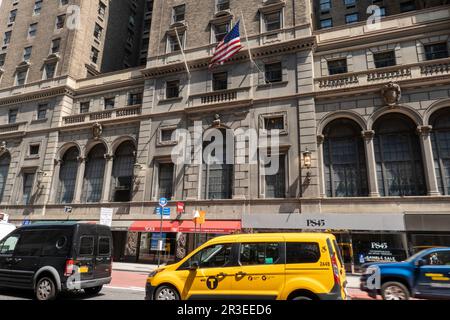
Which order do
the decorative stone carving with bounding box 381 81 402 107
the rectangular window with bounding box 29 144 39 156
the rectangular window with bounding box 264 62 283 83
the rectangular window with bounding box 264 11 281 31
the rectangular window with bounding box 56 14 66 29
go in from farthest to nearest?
the rectangular window with bounding box 56 14 66 29, the rectangular window with bounding box 29 144 39 156, the rectangular window with bounding box 264 11 281 31, the rectangular window with bounding box 264 62 283 83, the decorative stone carving with bounding box 381 81 402 107

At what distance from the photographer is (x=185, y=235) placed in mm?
21000

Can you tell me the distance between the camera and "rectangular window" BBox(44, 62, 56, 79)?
31614 millimetres

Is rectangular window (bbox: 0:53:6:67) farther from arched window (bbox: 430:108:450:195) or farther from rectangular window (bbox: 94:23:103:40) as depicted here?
arched window (bbox: 430:108:450:195)

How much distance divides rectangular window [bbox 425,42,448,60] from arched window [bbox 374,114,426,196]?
179 inches

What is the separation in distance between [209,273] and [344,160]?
14647 mm

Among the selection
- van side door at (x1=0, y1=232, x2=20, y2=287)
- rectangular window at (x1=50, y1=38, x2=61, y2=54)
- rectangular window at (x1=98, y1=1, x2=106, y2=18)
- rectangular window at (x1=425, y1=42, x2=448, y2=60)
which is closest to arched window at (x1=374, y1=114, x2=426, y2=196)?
rectangular window at (x1=425, y1=42, x2=448, y2=60)

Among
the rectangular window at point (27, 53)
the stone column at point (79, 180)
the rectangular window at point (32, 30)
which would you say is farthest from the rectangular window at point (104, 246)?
the rectangular window at point (32, 30)

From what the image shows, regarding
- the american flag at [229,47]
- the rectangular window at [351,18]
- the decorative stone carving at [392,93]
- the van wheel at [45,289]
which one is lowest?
the van wheel at [45,289]

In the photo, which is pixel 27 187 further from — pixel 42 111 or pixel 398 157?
pixel 398 157

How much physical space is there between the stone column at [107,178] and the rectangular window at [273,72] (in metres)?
14.8

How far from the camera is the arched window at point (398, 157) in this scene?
17.9 m

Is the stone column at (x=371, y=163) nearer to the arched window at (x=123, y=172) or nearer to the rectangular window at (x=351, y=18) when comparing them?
the rectangular window at (x=351, y=18)

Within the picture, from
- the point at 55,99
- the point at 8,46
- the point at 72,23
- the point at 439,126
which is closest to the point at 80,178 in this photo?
the point at 55,99

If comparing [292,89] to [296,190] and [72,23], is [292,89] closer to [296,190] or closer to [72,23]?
[296,190]
